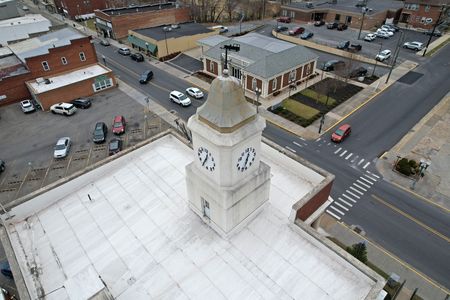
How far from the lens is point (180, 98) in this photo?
48.4m

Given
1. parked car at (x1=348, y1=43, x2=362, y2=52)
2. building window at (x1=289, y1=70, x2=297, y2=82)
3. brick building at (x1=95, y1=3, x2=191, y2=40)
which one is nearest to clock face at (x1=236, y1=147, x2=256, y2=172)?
building window at (x1=289, y1=70, x2=297, y2=82)

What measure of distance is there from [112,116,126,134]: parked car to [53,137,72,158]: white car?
616cm

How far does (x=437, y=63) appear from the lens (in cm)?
6119

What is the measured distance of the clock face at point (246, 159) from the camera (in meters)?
13.8

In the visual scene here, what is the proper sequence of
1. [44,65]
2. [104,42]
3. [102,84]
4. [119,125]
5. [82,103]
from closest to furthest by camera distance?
1. [119,125]
2. [82,103]
3. [44,65]
4. [102,84]
5. [104,42]

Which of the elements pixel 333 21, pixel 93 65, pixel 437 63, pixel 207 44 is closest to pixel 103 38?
pixel 93 65

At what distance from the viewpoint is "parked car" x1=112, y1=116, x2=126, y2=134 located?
4181 cm

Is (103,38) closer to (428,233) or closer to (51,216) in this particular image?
(51,216)

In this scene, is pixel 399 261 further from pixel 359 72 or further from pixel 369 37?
pixel 369 37

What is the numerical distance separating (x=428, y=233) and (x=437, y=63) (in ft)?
160

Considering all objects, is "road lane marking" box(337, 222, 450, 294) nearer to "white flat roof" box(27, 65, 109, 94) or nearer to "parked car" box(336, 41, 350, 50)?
"white flat roof" box(27, 65, 109, 94)

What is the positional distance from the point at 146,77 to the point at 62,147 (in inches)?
905

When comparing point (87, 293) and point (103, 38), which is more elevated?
point (87, 293)

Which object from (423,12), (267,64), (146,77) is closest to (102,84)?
(146,77)
